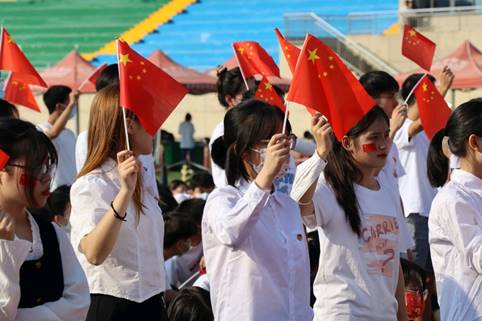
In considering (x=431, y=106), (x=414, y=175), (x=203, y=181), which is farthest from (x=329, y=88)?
(x=203, y=181)

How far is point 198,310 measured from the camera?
18.4ft

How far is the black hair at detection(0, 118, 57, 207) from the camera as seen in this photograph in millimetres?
3744

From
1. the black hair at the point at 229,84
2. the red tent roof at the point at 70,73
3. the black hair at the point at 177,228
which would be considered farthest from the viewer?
the red tent roof at the point at 70,73

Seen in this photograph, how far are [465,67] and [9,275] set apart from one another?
1233 centimetres

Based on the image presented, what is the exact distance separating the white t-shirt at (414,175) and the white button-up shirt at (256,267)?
155 inches

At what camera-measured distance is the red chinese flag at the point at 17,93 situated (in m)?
8.95

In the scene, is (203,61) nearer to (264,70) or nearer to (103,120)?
(264,70)

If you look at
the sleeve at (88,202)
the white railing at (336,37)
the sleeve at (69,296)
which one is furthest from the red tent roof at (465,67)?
the sleeve at (69,296)

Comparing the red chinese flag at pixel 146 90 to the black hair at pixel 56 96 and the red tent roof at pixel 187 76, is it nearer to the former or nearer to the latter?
the black hair at pixel 56 96

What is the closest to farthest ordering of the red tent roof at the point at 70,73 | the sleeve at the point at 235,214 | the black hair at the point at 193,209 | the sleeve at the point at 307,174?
the sleeve at the point at 235,214, the sleeve at the point at 307,174, the black hair at the point at 193,209, the red tent roof at the point at 70,73

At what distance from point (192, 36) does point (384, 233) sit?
24.9 meters

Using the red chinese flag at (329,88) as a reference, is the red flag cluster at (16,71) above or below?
below

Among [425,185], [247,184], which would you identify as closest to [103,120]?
[247,184]

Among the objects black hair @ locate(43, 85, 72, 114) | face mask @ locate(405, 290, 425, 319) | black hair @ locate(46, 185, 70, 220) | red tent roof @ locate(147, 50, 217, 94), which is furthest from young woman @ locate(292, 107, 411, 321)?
red tent roof @ locate(147, 50, 217, 94)
